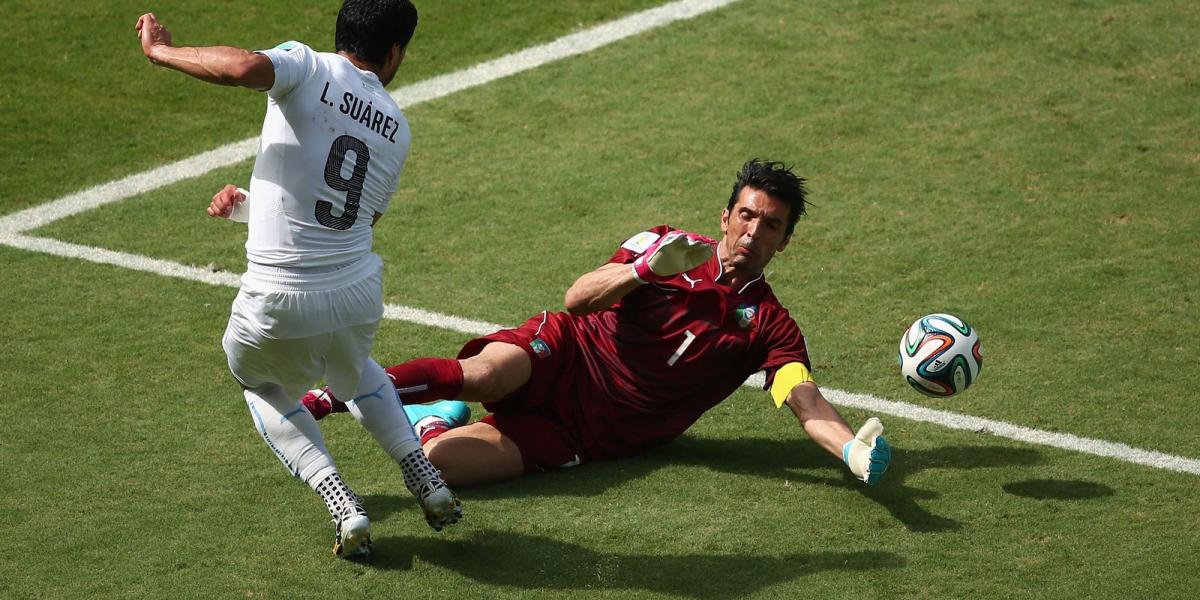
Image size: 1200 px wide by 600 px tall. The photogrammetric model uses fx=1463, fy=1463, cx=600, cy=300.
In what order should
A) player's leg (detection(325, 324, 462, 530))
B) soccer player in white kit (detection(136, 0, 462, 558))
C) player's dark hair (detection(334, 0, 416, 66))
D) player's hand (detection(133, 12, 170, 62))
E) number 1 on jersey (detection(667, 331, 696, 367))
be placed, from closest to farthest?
player's hand (detection(133, 12, 170, 62)) < soccer player in white kit (detection(136, 0, 462, 558)) < player's dark hair (detection(334, 0, 416, 66)) < player's leg (detection(325, 324, 462, 530)) < number 1 on jersey (detection(667, 331, 696, 367))

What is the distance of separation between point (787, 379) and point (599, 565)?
1.08 metres

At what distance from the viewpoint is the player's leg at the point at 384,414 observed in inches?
193

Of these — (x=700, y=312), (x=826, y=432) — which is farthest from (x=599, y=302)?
(x=826, y=432)

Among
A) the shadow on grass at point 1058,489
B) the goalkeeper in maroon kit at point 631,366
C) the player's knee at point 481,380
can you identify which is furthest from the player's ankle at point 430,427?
the shadow on grass at point 1058,489

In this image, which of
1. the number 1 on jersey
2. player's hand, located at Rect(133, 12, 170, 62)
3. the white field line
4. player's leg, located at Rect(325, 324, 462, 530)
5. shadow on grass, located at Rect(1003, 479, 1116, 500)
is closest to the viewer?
player's hand, located at Rect(133, 12, 170, 62)

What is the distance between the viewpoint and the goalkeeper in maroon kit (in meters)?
5.62

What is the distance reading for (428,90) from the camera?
32.4 feet

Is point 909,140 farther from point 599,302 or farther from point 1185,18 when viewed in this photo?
point 599,302

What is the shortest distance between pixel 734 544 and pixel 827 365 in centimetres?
182

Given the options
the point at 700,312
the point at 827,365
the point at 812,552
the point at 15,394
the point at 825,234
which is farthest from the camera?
the point at 825,234

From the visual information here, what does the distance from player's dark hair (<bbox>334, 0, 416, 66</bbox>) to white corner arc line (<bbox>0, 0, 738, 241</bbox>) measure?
13.4ft

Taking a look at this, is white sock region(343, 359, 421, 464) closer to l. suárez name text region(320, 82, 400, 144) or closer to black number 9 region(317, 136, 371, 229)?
black number 9 region(317, 136, 371, 229)

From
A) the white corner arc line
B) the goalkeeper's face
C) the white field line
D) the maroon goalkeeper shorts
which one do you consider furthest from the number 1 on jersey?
the white corner arc line

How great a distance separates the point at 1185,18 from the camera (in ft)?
34.8
